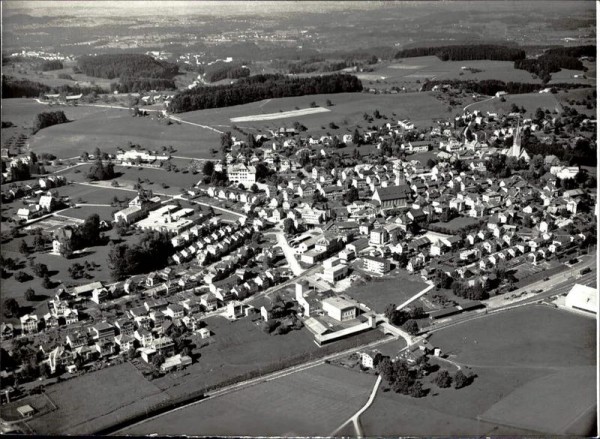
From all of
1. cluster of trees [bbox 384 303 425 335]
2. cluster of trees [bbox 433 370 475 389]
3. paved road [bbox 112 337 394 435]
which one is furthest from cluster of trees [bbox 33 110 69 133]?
cluster of trees [bbox 433 370 475 389]

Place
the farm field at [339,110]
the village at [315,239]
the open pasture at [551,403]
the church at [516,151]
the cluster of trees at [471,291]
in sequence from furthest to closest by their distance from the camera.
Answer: the farm field at [339,110] → the church at [516,151] → the cluster of trees at [471,291] → the village at [315,239] → the open pasture at [551,403]

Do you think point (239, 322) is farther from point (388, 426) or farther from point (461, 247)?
point (461, 247)

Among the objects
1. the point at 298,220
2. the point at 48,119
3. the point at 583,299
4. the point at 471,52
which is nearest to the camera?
the point at 583,299

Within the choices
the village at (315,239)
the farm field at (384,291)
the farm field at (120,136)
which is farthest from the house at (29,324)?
the farm field at (120,136)

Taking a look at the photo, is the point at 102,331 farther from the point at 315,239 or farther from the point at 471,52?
the point at 471,52

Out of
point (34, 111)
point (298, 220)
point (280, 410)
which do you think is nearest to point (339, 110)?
point (298, 220)

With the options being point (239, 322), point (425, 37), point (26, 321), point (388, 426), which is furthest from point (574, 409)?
point (425, 37)

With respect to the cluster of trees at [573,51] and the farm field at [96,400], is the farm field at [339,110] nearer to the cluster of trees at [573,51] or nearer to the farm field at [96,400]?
the cluster of trees at [573,51]

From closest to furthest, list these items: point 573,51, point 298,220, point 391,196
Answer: point 298,220 < point 391,196 < point 573,51
